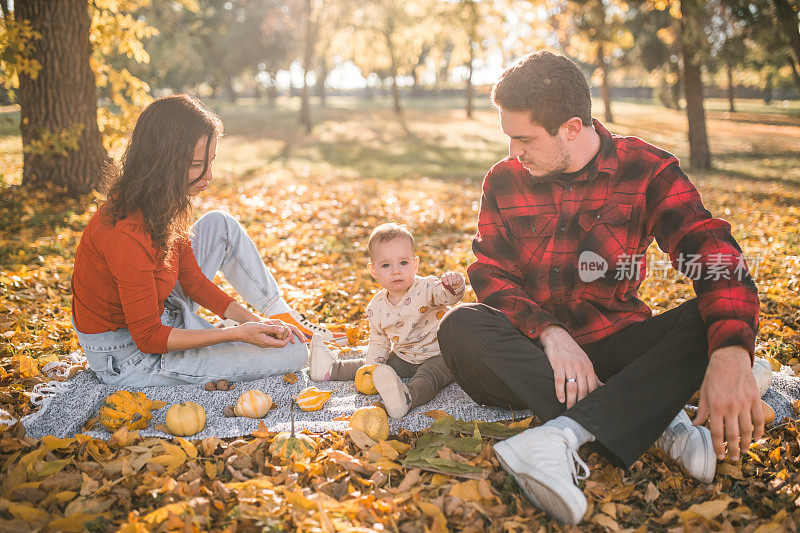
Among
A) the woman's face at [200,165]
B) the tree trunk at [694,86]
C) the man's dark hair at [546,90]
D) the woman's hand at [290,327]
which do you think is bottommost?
the woman's hand at [290,327]

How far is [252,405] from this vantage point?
286 centimetres

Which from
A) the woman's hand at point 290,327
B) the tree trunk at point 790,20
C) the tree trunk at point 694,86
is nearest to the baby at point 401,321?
the woman's hand at point 290,327

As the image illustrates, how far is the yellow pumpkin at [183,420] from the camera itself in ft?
8.66

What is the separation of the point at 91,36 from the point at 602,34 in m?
12.6

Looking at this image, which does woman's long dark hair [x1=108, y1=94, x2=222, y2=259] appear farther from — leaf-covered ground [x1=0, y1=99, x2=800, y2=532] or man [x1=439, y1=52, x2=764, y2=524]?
man [x1=439, y1=52, x2=764, y2=524]

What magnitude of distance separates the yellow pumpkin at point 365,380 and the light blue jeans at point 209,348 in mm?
453

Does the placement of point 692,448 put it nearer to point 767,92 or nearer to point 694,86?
point 694,86

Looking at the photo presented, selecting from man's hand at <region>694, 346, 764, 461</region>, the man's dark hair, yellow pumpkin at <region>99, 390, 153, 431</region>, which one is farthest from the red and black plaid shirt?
yellow pumpkin at <region>99, 390, 153, 431</region>

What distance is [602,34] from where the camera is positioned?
14789mm

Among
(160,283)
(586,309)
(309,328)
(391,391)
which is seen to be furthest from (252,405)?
(586,309)

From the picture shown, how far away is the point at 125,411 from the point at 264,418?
68cm

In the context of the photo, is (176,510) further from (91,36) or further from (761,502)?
(91,36)

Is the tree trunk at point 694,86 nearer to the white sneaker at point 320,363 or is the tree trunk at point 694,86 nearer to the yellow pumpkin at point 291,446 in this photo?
the white sneaker at point 320,363

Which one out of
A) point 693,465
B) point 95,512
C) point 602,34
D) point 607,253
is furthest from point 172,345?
point 602,34
